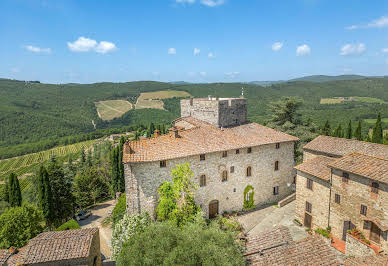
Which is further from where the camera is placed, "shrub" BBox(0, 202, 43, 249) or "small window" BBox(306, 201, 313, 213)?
"shrub" BBox(0, 202, 43, 249)

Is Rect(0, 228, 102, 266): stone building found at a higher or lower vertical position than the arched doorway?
higher

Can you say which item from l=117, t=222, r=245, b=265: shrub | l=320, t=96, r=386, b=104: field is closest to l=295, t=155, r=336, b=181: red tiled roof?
l=117, t=222, r=245, b=265: shrub

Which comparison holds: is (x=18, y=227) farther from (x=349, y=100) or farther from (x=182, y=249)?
(x=349, y=100)

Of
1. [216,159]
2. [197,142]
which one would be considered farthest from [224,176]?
[197,142]

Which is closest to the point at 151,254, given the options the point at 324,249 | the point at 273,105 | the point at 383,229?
the point at 324,249

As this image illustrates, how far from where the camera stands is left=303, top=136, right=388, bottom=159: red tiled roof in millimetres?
20908

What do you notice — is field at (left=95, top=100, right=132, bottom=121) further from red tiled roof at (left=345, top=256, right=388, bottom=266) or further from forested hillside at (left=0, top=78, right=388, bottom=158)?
red tiled roof at (left=345, top=256, right=388, bottom=266)

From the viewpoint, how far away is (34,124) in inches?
5064

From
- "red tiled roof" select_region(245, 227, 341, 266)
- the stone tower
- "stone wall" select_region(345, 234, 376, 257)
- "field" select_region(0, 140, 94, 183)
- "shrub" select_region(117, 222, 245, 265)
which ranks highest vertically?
the stone tower

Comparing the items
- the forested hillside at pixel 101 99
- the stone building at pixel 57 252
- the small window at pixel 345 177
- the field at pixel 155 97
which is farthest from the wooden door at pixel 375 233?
the field at pixel 155 97

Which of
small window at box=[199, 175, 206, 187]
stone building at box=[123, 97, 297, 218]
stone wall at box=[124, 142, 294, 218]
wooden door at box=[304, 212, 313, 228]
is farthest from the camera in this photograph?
small window at box=[199, 175, 206, 187]

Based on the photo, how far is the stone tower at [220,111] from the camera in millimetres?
25031

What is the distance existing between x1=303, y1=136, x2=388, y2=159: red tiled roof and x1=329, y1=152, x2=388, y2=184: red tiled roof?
4828 millimetres

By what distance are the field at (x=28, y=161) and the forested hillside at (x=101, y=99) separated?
813 cm
